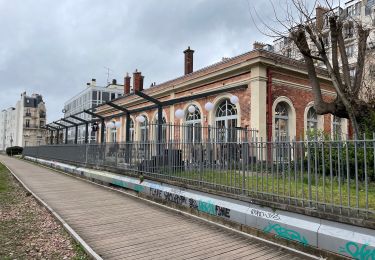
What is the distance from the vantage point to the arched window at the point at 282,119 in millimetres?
16578

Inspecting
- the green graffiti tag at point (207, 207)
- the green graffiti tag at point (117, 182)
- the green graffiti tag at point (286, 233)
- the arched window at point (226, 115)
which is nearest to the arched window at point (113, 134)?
the arched window at point (226, 115)

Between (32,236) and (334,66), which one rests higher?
(334,66)

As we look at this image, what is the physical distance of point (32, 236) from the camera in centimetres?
620

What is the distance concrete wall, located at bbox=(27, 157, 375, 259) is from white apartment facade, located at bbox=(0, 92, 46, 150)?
260 ft

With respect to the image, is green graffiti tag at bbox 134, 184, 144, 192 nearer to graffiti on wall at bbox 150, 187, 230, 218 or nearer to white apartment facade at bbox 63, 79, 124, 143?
graffiti on wall at bbox 150, 187, 230, 218

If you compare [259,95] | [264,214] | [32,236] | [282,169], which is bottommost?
[32,236]

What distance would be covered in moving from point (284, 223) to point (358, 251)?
4.41ft

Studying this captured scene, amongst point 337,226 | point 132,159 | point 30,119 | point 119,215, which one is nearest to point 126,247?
point 119,215

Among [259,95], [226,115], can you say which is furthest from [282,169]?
[226,115]

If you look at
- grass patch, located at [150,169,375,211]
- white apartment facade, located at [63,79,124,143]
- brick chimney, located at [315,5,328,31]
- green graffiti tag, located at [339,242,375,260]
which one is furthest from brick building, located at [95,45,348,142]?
white apartment facade, located at [63,79,124,143]

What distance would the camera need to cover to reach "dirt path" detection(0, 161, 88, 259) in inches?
206

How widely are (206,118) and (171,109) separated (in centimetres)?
391

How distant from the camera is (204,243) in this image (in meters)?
5.81

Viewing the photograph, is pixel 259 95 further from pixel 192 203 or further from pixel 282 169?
pixel 282 169
